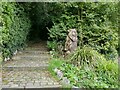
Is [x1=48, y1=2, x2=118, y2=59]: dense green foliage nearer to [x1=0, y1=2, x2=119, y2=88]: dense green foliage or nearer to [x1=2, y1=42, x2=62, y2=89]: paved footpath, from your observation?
[x1=0, y1=2, x2=119, y2=88]: dense green foliage

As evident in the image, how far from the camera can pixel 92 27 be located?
23.4 ft

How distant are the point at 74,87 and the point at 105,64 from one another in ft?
5.73

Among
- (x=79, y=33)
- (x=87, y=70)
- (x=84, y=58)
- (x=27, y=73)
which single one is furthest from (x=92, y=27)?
(x=27, y=73)

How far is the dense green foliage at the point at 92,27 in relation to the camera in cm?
708

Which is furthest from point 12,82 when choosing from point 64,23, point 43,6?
point 43,6

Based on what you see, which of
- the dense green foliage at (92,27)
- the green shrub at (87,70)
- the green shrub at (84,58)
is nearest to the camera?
the green shrub at (87,70)

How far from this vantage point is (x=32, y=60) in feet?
19.5

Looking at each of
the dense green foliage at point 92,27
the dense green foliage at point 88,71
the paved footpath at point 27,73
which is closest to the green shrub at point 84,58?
the dense green foliage at point 88,71

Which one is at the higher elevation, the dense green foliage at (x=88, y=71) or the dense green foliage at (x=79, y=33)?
the dense green foliage at (x=79, y=33)

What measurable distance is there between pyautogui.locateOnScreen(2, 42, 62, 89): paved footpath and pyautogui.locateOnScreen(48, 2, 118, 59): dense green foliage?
1.17m

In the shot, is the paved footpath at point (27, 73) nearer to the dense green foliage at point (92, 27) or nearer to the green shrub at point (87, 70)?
the green shrub at point (87, 70)

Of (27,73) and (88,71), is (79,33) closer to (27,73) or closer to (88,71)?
(88,71)

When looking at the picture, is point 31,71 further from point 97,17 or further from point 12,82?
point 97,17

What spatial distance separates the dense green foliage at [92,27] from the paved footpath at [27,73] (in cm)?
117
